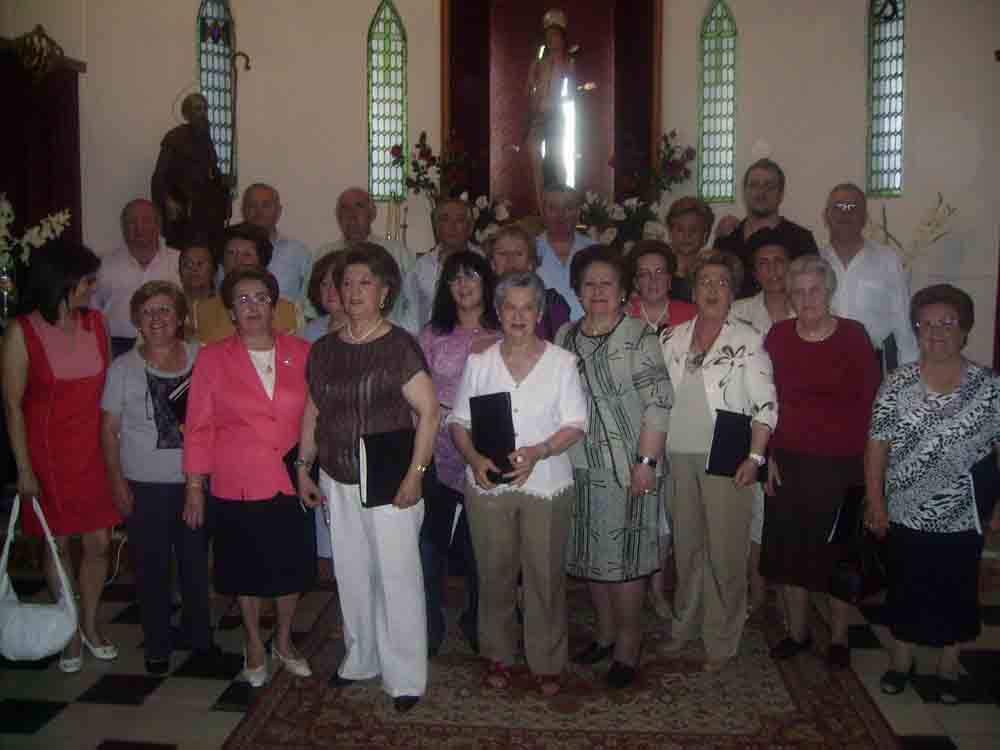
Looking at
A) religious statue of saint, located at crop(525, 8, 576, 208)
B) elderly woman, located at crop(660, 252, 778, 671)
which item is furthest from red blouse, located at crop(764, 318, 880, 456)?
religious statue of saint, located at crop(525, 8, 576, 208)

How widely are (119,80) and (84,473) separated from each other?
5.54 m

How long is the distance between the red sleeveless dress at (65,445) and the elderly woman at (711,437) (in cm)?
220

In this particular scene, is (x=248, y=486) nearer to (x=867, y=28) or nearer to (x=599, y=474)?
(x=599, y=474)

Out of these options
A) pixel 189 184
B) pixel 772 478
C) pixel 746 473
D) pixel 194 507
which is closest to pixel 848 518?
pixel 772 478

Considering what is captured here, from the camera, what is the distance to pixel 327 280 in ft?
13.0

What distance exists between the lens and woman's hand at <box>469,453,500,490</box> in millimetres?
3199

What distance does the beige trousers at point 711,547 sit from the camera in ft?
11.6

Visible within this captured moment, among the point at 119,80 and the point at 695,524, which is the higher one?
the point at 119,80

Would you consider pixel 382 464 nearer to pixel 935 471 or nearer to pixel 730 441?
pixel 730 441

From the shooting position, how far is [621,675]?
138 inches

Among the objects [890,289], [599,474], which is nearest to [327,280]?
[599,474]

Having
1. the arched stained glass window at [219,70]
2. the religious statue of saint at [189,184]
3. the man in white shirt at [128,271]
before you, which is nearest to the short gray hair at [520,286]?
the man in white shirt at [128,271]

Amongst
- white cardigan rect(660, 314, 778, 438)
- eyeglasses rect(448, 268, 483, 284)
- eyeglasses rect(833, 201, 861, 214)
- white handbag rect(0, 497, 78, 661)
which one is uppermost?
eyeglasses rect(833, 201, 861, 214)

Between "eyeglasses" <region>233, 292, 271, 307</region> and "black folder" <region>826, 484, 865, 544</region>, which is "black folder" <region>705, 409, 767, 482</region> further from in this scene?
"eyeglasses" <region>233, 292, 271, 307</region>
